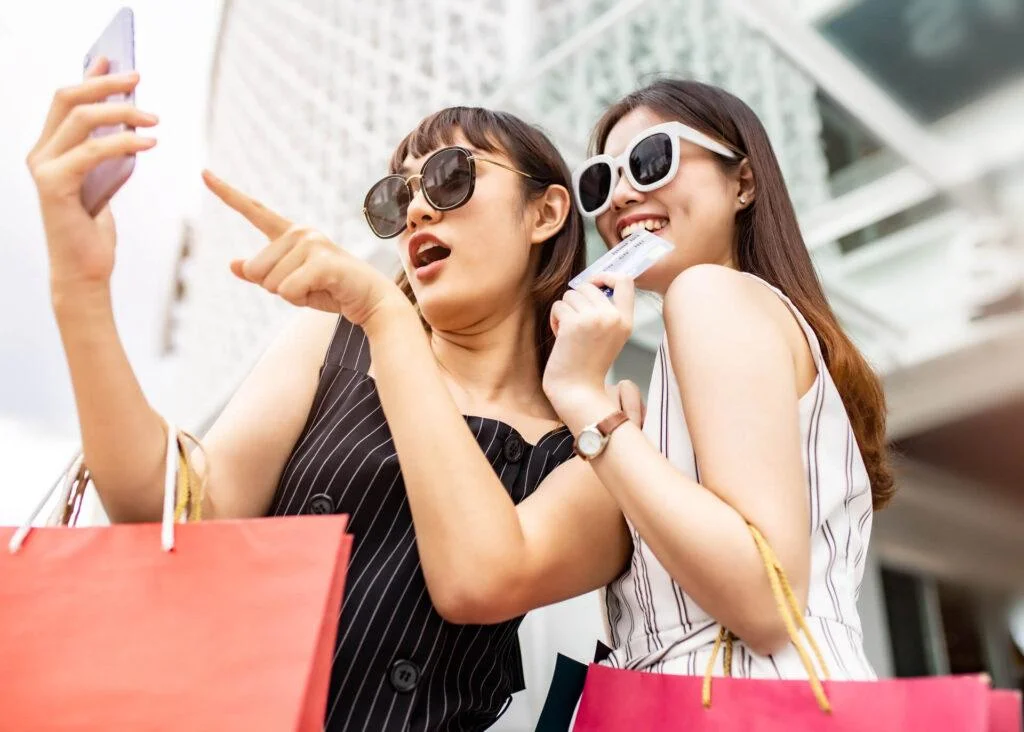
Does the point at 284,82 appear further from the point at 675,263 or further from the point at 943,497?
the point at 675,263

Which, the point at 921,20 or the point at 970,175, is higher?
the point at 921,20

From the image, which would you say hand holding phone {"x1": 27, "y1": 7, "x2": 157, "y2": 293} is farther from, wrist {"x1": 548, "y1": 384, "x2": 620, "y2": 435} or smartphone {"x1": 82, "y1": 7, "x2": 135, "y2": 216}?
wrist {"x1": 548, "y1": 384, "x2": 620, "y2": 435}

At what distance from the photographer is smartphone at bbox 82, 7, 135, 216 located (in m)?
0.78

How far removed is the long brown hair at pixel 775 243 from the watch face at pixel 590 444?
35cm

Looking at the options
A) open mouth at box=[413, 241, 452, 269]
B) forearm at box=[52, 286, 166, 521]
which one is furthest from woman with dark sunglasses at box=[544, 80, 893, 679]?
forearm at box=[52, 286, 166, 521]

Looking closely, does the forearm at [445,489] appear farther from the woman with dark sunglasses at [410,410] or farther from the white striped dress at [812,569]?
the white striped dress at [812,569]

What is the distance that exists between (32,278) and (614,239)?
1.88 m

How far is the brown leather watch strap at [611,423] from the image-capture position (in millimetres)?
839

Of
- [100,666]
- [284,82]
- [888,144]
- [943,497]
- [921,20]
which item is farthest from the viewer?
[284,82]

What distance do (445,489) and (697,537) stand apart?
0.25m

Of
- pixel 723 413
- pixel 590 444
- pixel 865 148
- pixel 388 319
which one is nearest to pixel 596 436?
pixel 590 444

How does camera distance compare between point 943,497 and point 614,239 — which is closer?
point 614,239

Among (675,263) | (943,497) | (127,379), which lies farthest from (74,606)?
(943,497)

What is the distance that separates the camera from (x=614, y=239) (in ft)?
4.06
